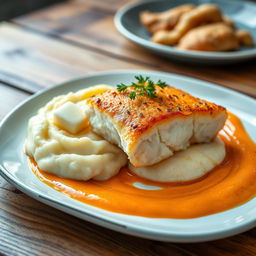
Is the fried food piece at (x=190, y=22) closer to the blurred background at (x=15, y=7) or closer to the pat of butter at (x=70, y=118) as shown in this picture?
the pat of butter at (x=70, y=118)

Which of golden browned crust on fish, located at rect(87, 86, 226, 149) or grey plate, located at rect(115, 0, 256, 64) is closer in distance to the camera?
golden browned crust on fish, located at rect(87, 86, 226, 149)

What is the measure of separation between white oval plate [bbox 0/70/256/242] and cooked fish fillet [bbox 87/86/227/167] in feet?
1.29

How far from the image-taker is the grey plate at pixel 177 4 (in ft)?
11.8

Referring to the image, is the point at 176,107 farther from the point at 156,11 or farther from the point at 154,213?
the point at 156,11

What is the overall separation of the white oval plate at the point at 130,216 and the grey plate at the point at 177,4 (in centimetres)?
65

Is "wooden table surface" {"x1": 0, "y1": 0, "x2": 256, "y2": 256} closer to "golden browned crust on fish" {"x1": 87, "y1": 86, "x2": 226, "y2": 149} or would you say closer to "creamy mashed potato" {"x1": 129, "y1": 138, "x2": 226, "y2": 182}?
"creamy mashed potato" {"x1": 129, "y1": 138, "x2": 226, "y2": 182}

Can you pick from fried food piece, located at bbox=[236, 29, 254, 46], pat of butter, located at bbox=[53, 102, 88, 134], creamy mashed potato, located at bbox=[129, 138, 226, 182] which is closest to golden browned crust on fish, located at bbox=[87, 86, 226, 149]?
pat of butter, located at bbox=[53, 102, 88, 134]

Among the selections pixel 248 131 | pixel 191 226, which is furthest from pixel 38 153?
pixel 248 131

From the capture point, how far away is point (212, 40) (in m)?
3.78

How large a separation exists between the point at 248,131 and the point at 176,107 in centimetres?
64

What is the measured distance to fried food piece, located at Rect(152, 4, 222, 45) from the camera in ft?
13.3

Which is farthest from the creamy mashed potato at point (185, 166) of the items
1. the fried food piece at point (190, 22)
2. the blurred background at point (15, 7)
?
the blurred background at point (15, 7)

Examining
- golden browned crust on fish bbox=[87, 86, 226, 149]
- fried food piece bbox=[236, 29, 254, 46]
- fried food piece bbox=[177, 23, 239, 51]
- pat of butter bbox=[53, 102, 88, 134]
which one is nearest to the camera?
golden browned crust on fish bbox=[87, 86, 226, 149]

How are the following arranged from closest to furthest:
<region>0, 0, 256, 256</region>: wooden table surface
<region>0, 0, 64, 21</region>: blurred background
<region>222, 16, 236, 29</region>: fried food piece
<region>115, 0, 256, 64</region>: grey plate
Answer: <region>0, 0, 256, 256</region>: wooden table surface → <region>115, 0, 256, 64</region>: grey plate → <region>222, 16, 236, 29</region>: fried food piece → <region>0, 0, 64, 21</region>: blurred background
